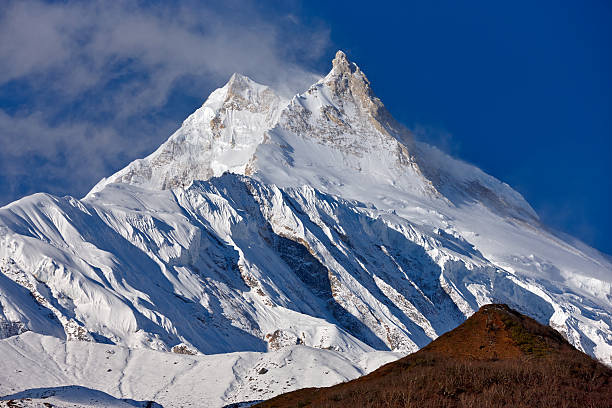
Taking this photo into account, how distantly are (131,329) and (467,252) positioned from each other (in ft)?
362

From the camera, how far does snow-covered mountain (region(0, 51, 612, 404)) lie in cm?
8281

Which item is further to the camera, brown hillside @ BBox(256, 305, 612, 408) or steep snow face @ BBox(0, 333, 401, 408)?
steep snow face @ BBox(0, 333, 401, 408)

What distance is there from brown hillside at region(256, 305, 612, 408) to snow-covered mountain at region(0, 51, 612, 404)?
5492 cm

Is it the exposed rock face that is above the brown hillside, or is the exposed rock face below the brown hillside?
above

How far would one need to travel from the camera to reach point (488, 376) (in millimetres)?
22828

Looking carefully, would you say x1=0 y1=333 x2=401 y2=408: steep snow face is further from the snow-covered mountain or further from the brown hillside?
the brown hillside

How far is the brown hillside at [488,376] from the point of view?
21062 mm

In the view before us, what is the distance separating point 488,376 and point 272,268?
100357mm

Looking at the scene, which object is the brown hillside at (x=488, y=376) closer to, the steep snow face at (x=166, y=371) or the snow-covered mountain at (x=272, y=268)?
the steep snow face at (x=166, y=371)

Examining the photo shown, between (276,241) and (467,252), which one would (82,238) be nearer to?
(276,241)

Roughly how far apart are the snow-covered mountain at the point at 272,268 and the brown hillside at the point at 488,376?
180 ft

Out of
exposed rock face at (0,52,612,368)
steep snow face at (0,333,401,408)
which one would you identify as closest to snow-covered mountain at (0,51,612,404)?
exposed rock face at (0,52,612,368)

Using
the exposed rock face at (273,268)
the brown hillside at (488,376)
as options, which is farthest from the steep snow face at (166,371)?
the brown hillside at (488,376)

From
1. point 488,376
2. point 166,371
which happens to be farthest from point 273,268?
point 488,376
